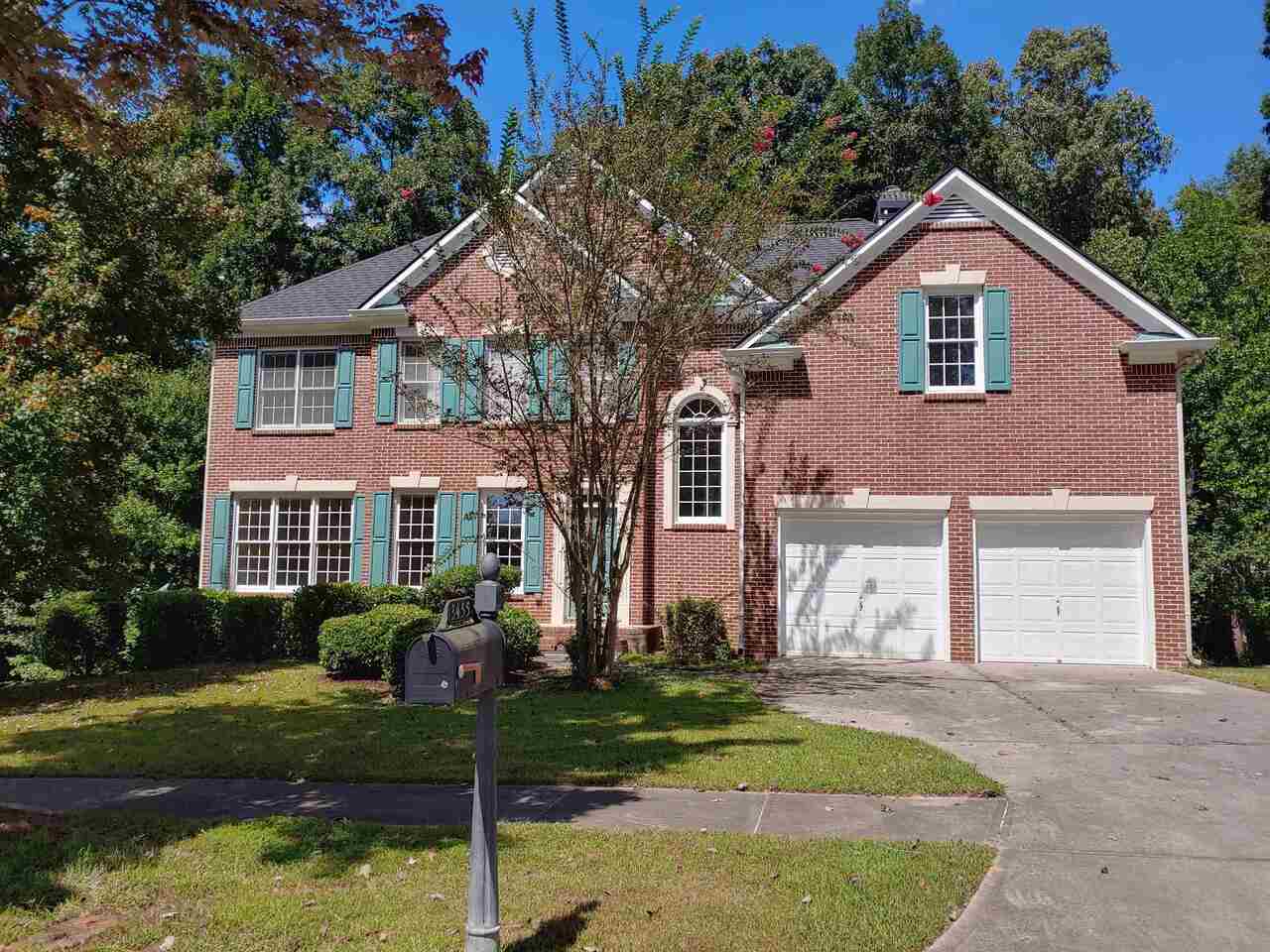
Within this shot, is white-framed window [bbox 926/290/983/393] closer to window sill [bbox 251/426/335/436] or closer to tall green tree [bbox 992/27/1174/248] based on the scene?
window sill [bbox 251/426/335/436]

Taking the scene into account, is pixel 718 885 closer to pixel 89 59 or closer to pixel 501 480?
pixel 89 59

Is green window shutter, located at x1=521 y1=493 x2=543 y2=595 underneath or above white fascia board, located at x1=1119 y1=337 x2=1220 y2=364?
underneath

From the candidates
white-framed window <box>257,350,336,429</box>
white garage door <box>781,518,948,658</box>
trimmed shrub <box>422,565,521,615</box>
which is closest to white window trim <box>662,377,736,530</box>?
white garage door <box>781,518,948,658</box>

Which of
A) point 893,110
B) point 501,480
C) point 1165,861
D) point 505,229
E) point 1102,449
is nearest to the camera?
point 1165,861

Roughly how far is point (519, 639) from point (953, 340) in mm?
8781

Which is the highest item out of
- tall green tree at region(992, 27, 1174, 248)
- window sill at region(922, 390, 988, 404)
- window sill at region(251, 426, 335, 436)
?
tall green tree at region(992, 27, 1174, 248)

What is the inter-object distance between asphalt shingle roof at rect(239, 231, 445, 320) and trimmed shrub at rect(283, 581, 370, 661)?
6.35 meters

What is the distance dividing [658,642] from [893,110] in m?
29.6

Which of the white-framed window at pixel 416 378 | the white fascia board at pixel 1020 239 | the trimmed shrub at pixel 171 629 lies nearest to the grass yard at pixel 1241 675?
the white fascia board at pixel 1020 239

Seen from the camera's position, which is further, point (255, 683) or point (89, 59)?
point (255, 683)

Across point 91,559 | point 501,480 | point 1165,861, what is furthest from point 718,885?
point 501,480

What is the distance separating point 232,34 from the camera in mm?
5574

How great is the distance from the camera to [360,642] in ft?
43.0

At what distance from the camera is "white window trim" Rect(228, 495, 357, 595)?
19406 millimetres
